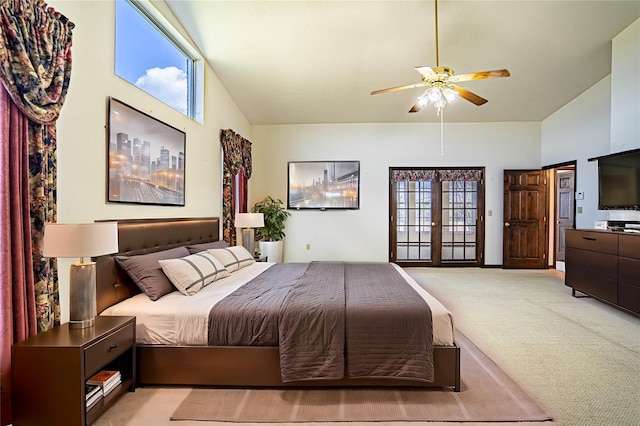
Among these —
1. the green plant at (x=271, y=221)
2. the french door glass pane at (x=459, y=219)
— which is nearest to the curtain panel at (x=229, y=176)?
the green plant at (x=271, y=221)

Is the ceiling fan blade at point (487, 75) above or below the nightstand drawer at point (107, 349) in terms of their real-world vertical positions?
above

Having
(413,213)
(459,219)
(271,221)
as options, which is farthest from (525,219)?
(271,221)

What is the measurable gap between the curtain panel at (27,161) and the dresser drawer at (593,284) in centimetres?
538

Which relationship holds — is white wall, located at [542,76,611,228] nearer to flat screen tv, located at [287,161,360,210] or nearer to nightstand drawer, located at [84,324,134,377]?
flat screen tv, located at [287,161,360,210]

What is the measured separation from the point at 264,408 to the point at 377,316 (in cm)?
91

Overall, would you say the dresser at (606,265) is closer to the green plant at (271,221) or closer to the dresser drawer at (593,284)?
the dresser drawer at (593,284)

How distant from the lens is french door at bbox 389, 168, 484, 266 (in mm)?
6762

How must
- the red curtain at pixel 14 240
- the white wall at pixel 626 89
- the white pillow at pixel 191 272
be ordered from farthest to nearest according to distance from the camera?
the white wall at pixel 626 89 < the white pillow at pixel 191 272 < the red curtain at pixel 14 240

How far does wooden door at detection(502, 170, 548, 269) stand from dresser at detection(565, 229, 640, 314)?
2.00 m

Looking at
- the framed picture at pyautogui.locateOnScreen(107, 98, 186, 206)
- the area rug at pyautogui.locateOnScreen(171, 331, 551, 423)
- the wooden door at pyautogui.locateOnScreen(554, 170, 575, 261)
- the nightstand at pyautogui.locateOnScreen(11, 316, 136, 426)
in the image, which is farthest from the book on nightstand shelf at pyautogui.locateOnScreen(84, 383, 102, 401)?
the wooden door at pyautogui.locateOnScreen(554, 170, 575, 261)

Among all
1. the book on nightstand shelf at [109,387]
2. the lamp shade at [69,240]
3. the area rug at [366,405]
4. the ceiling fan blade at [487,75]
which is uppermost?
the ceiling fan blade at [487,75]

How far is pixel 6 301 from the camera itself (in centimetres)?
178

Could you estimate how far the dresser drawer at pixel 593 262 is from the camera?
3791 mm

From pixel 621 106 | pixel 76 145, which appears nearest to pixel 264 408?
pixel 76 145
